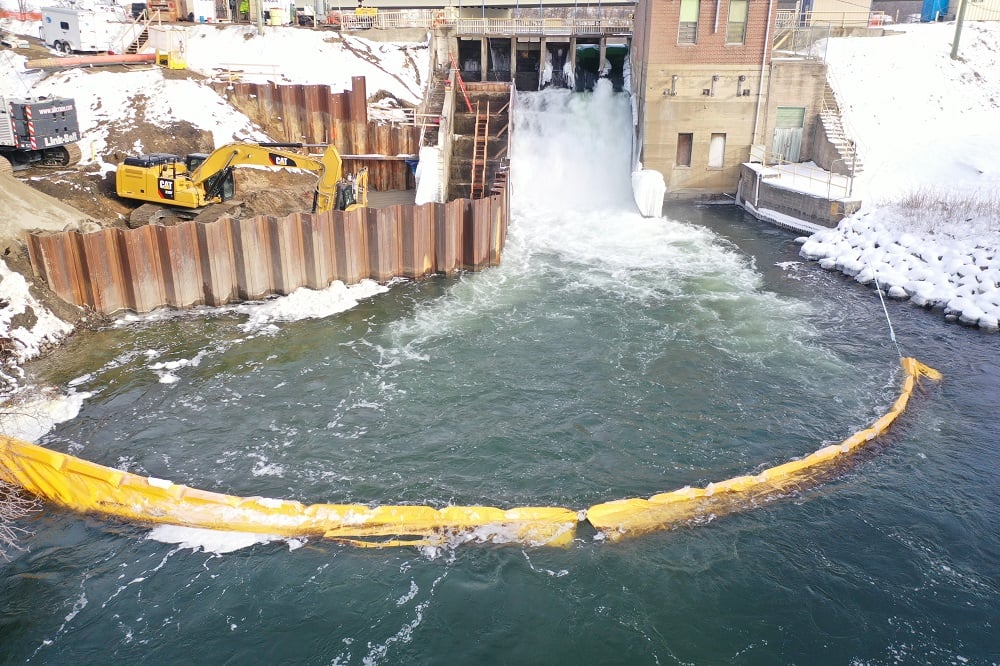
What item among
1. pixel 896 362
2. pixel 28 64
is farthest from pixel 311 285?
pixel 28 64

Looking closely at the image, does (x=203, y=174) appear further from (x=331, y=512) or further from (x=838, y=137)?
(x=838, y=137)

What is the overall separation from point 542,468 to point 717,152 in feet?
73.4

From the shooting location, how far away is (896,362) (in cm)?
1659

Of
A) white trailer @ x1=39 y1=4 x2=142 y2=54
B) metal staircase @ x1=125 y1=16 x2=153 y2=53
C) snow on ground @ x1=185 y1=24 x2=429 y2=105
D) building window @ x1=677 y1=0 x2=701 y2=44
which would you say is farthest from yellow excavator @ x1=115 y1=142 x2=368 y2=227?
metal staircase @ x1=125 y1=16 x2=153 y2=53

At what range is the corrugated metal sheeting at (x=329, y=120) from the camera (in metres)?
29.4

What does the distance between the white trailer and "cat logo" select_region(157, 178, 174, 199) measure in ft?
59.9

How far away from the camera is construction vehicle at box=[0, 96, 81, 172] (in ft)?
73.2

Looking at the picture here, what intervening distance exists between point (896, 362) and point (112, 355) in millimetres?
17282

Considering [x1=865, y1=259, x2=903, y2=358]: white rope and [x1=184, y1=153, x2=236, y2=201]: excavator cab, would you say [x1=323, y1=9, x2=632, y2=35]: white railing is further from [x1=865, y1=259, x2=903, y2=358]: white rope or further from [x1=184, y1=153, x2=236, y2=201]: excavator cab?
[x1=865, y1=259, x2=903, y2=358]: white rope

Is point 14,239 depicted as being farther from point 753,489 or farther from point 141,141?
point 753,489

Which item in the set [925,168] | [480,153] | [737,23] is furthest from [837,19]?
[480,153]

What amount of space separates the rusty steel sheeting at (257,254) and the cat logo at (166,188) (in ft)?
11.3

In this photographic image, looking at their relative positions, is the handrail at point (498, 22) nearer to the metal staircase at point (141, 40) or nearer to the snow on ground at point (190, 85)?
the snow on ground at point (190, 85)

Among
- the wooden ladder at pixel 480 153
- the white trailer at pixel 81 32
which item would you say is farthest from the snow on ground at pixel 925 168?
the white trailer at pixel 81 32
